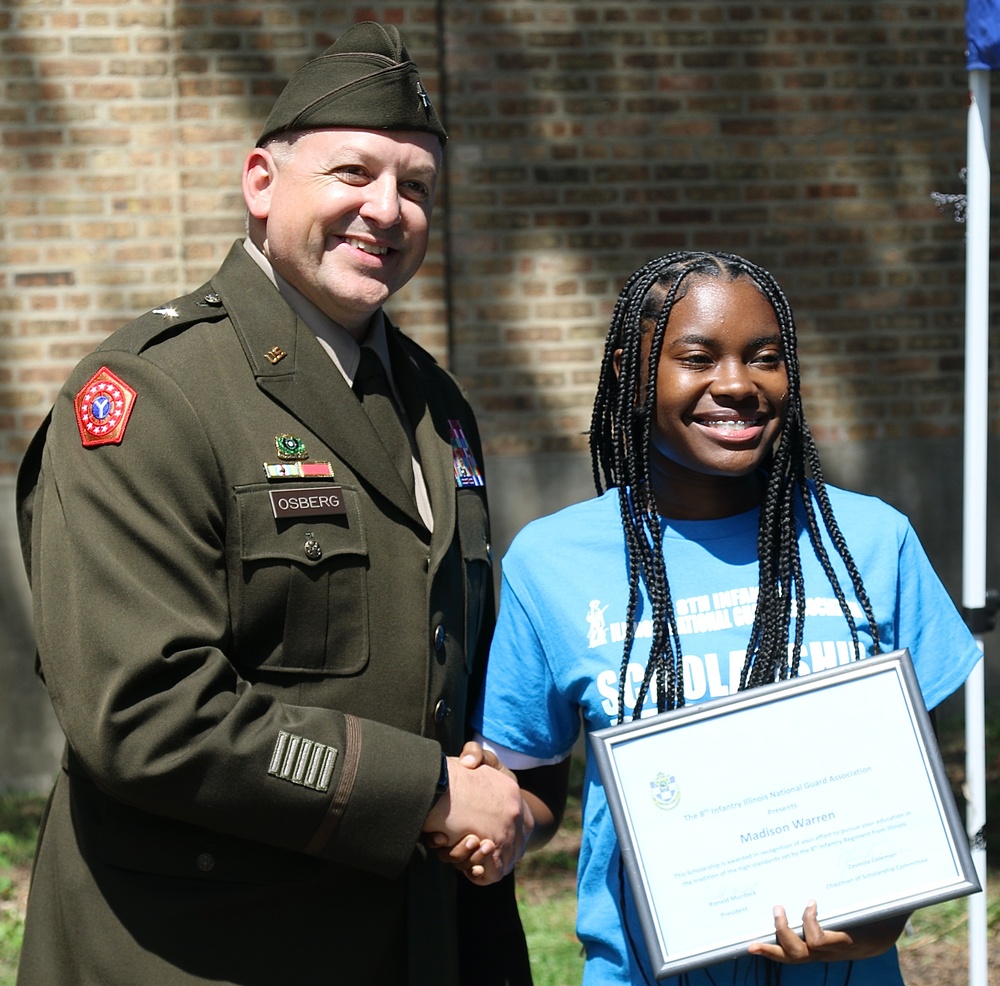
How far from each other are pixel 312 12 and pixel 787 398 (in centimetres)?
385

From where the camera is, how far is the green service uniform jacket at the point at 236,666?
1949mm

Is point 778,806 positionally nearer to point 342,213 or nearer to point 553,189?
point 342,213

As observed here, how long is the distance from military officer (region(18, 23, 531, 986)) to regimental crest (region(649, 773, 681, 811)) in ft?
1.13

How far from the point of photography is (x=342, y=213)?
2236 millimetres

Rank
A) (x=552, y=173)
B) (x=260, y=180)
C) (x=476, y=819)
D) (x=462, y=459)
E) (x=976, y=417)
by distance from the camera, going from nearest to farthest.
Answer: (x=476, y=819) < (x=260, y=180) < (x=462, y=459) < (x=976, y=417) < (x=552, y=173)

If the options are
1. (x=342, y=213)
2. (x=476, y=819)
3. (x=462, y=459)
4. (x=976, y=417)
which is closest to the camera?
(x=476, y=819)

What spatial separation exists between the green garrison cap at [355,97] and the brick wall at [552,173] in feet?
10.1

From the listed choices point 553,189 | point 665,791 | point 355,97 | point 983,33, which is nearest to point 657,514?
point 665,791

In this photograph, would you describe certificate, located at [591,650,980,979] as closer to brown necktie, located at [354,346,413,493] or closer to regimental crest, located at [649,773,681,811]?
regimental crest, located at [649,773,681,811]

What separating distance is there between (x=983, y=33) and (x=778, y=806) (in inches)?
91.1

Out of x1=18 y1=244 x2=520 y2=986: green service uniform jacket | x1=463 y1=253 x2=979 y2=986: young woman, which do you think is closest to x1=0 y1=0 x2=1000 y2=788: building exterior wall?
x1=18 y1=244 x2=520 y2=986: green service uniform jacket

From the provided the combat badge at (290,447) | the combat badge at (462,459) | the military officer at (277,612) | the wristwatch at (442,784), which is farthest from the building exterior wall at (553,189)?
the wristwatch at (442,784)

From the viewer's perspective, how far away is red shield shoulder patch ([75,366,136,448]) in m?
2.04

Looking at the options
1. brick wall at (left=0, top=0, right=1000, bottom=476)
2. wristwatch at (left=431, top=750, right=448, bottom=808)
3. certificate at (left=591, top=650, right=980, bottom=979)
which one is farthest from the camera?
brick wall at (left=0, top=0, right=1000, bottom=476)
